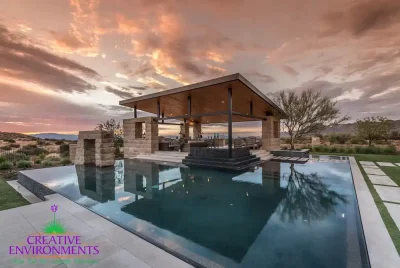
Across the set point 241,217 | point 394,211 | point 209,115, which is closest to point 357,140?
point 209,115

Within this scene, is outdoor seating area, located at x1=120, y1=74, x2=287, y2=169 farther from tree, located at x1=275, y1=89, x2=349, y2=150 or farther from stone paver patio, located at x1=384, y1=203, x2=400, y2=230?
stone paver patio, located at x1=384, y1=203, x2=400, y2=230

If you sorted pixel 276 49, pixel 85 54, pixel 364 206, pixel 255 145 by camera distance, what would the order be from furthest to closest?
1. pixel 255 145
2. pixel 276 49
3. pixel 85 54
4. pixel 364 206

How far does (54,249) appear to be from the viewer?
7.18ft

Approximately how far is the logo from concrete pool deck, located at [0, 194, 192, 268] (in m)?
0.06

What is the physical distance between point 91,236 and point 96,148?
25.3ft

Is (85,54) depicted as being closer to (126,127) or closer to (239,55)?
(126,127)

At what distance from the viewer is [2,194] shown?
4844 mm

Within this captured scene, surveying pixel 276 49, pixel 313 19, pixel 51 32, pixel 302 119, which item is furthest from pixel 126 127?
Result: pixel 302 119

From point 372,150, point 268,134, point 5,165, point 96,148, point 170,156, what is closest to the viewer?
point 5,165

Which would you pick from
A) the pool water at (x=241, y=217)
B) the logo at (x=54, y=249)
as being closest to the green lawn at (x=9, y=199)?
the pool water at (x=241, y=217)

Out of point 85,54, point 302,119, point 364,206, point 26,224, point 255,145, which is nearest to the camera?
point 26,224

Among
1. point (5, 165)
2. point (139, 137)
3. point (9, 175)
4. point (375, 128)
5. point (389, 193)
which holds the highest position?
point (375, 128)

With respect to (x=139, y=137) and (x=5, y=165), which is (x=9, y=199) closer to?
(x=5, y=165)

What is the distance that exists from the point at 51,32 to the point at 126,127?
743 centimetres
